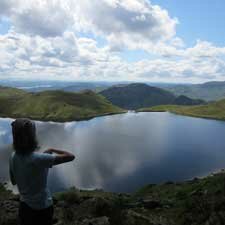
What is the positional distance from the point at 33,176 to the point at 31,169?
0.15 meters

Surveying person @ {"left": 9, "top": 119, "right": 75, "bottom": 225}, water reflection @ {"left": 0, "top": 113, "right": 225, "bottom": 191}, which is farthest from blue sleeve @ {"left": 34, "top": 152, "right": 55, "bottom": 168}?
water reflection @ {"left": 0, "top": 113, "right": 225, "bottom": 191}

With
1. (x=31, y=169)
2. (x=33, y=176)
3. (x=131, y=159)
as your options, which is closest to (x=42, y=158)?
(x=31, y=169)

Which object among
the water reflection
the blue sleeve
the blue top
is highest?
the blue sleeve

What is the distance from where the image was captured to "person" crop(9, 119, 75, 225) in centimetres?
559

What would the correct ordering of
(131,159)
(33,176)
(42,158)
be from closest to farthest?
(42,158) → (33,176) → (131,159)

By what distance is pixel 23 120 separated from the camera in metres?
5.52

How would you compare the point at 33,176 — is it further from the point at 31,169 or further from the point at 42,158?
the point at 42,158

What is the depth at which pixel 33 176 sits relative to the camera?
231 inches

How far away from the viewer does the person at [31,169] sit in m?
5.59

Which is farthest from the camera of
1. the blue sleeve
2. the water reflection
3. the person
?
the water reflection

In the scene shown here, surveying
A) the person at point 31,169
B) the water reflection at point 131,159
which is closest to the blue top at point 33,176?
the person at point 31,169

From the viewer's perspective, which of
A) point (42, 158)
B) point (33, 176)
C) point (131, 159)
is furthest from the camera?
point (131, 159)

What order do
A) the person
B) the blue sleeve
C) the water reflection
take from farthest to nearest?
the water reflection, the blue sleeve, the person

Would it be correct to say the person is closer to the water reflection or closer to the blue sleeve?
the blue sleeve
